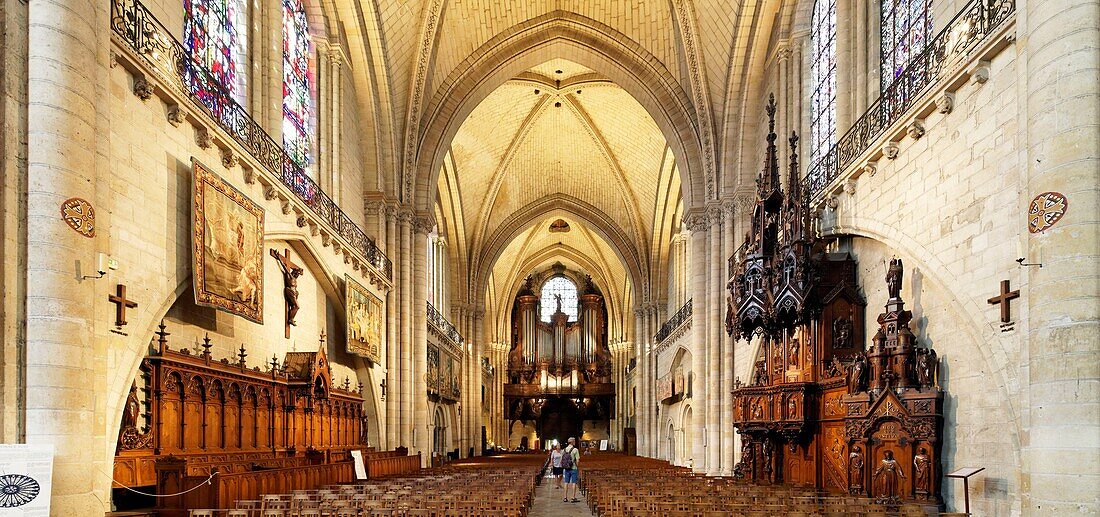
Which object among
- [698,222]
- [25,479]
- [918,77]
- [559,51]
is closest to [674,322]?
[698,222]

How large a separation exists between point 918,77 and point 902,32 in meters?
2.03

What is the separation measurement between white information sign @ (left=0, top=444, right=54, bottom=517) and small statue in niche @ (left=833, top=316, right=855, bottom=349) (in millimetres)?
10698

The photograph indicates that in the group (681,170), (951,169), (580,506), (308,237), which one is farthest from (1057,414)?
(681,170)

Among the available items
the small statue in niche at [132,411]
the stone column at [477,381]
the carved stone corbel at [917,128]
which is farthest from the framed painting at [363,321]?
the stone column at [477,381]

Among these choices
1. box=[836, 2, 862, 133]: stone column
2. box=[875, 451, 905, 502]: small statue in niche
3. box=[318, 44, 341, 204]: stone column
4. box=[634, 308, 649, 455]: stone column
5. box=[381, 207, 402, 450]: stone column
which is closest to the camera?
box=[875, 451, 905, 502]: small statue in niche

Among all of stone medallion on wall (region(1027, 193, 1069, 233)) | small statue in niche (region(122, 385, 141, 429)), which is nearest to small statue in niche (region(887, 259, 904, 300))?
stone medallion on wall (region(1027, 193, 1069, 233))

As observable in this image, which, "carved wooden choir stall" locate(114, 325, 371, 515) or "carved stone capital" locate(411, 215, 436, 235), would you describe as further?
"carved stone capital" locate(411, 215, 436, 235)

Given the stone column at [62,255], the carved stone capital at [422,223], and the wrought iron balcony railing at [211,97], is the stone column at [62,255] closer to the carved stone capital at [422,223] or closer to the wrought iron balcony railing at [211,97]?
the wrought iron balcony railing at [211,97]

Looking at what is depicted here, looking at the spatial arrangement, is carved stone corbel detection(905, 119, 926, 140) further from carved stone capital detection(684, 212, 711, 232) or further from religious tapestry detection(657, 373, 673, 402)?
religious tapestry detection(657, 373, 673, 402)

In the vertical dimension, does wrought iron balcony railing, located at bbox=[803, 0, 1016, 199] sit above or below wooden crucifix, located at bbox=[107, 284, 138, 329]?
above

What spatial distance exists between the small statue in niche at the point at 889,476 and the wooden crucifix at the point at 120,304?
895 cm

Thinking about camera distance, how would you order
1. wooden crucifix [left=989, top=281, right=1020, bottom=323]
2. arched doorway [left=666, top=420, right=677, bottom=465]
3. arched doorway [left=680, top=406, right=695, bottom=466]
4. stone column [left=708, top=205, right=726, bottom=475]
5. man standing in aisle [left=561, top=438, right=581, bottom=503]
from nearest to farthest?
wooden crucifix [left=989, top=281, right=1020, bottom=323] < man standing in aisle [left=561, top=438, right=581, bottom=503] < stone column [left=708, top=205, right=726, bottom=475] < arched doorway [left=680, top=406, right=695, bottom=466] < arched doorway [left=666, top=420, right=677, bottom=465]

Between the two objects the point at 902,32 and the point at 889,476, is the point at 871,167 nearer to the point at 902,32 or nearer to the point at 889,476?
the point at 902,32

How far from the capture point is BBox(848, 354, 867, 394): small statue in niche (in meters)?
11.8
